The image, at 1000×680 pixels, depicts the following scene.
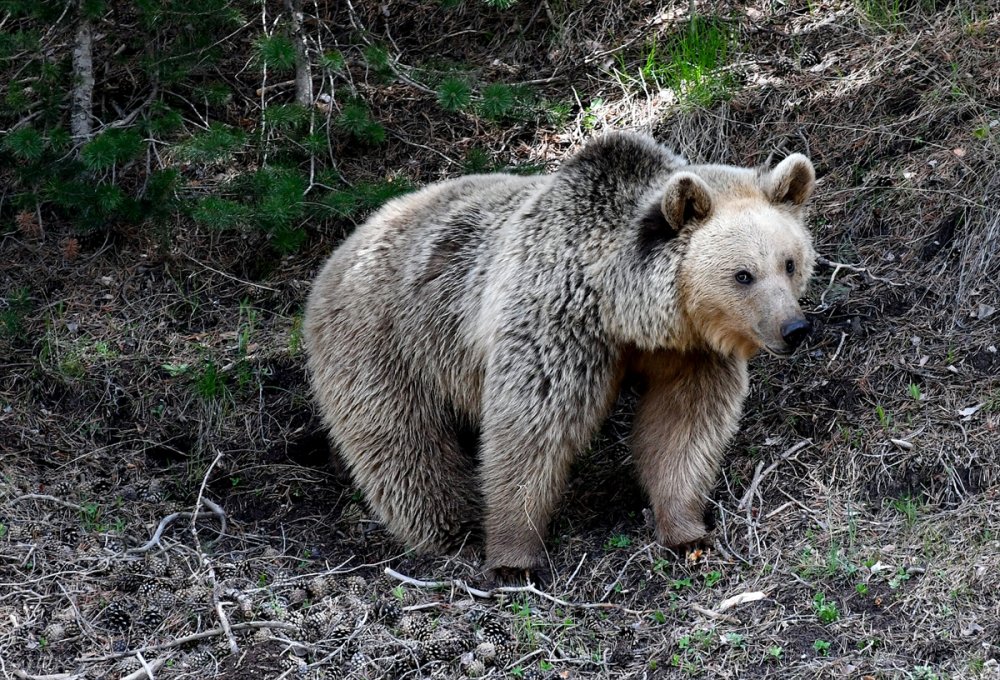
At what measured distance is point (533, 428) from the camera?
6.34 m

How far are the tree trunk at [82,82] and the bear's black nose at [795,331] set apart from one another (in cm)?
576

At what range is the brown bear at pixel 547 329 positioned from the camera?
5957 millimetres

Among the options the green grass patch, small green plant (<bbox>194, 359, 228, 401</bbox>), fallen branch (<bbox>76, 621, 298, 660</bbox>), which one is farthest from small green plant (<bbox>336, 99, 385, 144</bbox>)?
fallen branch (<bbox>76, 621, 298, 660</bbox>)

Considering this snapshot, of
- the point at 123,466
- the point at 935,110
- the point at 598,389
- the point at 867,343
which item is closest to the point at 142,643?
the point at 123,466

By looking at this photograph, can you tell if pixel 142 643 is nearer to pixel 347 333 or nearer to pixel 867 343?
pixel 347 333

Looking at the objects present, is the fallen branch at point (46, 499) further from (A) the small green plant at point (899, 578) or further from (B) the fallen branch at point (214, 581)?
(A) the small green plant at point (899, 578)

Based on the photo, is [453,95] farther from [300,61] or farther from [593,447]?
[593,447]

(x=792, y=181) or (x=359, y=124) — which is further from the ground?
(x=792, y=181)

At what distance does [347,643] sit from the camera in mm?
5680

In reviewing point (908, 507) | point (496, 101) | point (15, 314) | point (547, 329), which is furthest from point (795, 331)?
point (15, 314)

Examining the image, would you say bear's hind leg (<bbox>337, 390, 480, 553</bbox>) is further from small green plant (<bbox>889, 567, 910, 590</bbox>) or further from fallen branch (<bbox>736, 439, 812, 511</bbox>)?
Answer: small green plant (<bbox>889, 567, 910, 590</bbox>)

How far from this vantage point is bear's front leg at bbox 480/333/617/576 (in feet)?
20.6

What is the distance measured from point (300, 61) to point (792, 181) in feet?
14.4

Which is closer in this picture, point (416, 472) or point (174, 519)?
point (416, 472)
